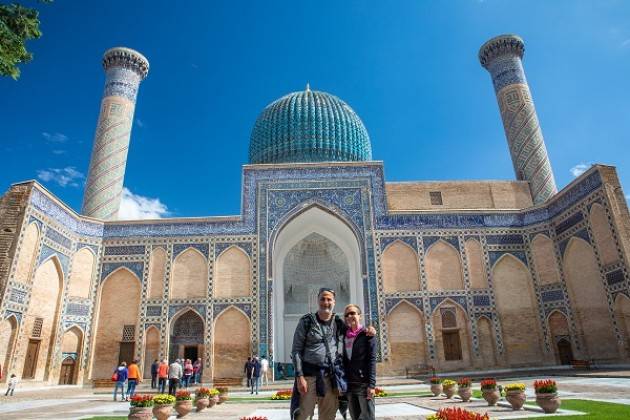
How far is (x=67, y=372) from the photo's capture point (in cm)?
1245

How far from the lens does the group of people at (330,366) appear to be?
272 centimetres

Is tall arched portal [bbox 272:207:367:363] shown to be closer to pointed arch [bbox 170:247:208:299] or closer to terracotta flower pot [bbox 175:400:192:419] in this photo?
pointed arch [bbox 170:247:208:299]

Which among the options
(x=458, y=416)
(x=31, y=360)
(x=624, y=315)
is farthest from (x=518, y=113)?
(x=31, y=360)

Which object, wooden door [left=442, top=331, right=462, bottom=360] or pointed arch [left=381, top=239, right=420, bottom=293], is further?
pointed arch [left=381, top=239, right=420, bottom=293]

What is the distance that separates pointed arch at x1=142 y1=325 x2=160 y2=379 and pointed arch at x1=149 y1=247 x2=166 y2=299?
1.01 meters

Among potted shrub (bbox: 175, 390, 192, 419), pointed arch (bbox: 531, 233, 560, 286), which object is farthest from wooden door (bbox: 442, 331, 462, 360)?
potted shrub (bbox: 175, 390, 192, 419)

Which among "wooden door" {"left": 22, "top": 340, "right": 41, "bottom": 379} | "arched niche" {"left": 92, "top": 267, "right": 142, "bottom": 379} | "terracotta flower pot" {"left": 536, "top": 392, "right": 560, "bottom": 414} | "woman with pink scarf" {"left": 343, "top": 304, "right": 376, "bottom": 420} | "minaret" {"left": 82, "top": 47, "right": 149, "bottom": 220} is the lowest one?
"terracotta flower pot" {"left": 536, "top": 392, "right": 560, "bottom": 414}

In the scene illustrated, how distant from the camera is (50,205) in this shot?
12.3 meters

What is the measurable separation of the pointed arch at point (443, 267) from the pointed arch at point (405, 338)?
3.47 ft

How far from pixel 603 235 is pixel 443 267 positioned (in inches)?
173

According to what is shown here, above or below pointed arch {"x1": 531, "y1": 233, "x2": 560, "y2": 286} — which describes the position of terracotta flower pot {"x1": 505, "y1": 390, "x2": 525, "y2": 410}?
below

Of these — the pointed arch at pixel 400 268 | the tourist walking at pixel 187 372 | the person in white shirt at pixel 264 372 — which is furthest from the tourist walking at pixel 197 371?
the pointed arch at pixel 400 268

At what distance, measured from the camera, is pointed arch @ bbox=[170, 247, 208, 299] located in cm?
1378

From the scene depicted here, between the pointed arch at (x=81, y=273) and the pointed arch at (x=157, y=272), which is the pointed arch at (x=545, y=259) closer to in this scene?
the pointed arch at (x=157, y=272)
